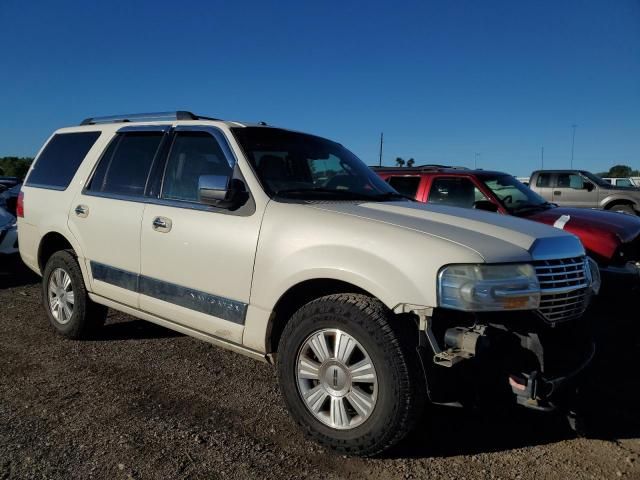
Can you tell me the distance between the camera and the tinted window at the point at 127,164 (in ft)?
13.8

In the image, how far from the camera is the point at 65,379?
391 centimetres

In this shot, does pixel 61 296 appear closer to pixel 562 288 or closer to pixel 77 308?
pixel 77 308

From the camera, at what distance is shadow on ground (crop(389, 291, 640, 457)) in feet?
9.84

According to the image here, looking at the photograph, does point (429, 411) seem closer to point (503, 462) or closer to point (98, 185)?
point (503, 462)

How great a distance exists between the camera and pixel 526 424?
3305 millimetres

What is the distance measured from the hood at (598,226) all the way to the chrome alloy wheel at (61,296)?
17.5ft

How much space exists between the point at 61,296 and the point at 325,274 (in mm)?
3143

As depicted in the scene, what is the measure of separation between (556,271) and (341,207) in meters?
1.28

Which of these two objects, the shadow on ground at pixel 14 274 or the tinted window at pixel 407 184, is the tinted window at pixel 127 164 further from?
the tinted window at pixel 407 184

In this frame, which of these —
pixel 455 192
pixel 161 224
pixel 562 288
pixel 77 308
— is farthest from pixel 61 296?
pixel 455 192

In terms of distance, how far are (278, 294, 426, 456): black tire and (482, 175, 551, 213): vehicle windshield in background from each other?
15.4 ft

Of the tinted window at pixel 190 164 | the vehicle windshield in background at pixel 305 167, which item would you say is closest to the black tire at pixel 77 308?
the tinted window at pixel 190 164

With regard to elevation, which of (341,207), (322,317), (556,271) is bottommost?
(322,317)

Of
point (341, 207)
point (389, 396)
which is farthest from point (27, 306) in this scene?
point (389, 396)
